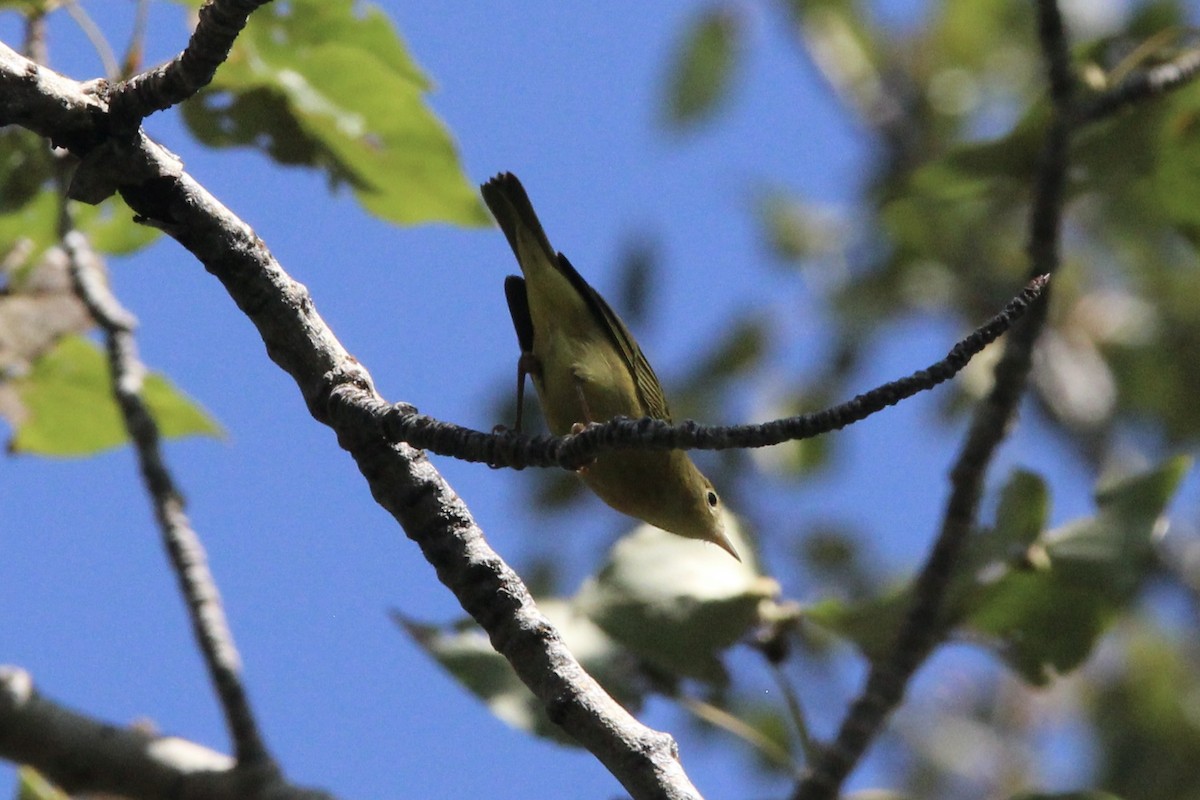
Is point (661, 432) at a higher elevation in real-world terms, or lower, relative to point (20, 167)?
lower

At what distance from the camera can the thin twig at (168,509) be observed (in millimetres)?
3900

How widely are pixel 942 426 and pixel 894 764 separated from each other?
2739 millimetres

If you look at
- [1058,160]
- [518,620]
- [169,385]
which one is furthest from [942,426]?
[518,620]

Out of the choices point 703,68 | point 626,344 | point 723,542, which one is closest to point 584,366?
point 626,344


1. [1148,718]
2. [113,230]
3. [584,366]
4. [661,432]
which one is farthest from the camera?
[1148,718]

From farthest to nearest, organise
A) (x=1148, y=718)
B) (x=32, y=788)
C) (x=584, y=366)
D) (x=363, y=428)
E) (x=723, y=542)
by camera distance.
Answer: (x=1148, y=718), (x=723, y=542), (x=584, y=366), (x=32, y=788), (x=363, y=428)

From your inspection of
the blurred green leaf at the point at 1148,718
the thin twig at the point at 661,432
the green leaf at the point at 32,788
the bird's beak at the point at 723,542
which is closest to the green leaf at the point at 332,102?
the bird's beak at the point at 723,542

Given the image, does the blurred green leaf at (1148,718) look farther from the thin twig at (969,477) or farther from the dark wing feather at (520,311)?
the dark wing feather at (520,311)

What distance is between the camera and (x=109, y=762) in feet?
13.0

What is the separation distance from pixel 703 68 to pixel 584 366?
19.2 feet

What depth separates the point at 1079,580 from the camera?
4020mm

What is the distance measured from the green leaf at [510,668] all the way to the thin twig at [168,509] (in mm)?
540

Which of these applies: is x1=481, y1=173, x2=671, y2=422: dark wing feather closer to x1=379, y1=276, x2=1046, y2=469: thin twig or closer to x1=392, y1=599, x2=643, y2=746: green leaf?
x1=392, y1=599, x2=643, y2=746: green leaf

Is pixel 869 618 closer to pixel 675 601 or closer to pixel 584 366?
pixel 675 601
